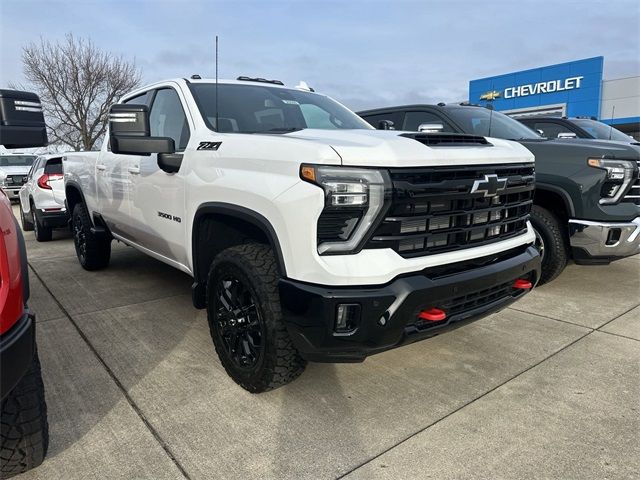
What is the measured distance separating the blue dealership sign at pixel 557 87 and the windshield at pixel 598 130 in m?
18.6

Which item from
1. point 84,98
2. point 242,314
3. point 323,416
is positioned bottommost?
point 323,416

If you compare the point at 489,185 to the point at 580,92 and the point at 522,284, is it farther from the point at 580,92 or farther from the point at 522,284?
the point at 580,92

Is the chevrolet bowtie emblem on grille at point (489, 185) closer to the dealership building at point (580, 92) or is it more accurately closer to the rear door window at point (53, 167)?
the rear door window at point (53, 167)

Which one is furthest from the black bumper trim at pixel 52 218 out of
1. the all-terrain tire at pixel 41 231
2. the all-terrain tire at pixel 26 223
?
the all-terrain tire at pixel 26 223

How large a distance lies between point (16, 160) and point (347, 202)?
751 inches

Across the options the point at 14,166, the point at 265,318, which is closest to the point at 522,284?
the point at 265,318

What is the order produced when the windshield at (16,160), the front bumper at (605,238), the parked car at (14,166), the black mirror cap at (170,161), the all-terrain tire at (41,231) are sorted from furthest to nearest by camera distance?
the windshield at (16,160)
the parked car at (14,166)
the all-terrain tire at (41,231)
the front bumper at (605,238)
the black mirror cap at (170,161)

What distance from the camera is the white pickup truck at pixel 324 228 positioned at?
7.52 ft

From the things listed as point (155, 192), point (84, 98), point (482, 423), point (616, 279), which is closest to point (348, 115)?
point (155, 192)

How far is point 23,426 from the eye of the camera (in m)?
2.08

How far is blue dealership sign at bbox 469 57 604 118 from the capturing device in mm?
26688

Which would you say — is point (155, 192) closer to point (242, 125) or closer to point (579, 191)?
point (242, 125)

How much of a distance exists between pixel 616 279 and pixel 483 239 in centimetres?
347

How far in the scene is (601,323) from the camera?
4.05m
